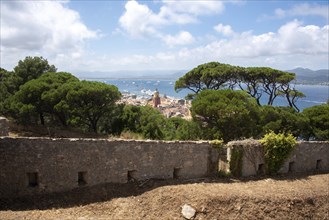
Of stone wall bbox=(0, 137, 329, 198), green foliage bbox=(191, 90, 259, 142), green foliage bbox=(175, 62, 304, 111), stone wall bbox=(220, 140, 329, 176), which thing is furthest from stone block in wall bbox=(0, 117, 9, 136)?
green foliage bbox=(175, 62, 304, 111)

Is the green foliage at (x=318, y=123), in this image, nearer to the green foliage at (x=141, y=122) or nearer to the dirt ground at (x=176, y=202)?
the green foliage at (x=141, y=122)

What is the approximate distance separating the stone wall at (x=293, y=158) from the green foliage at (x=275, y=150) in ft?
0.75

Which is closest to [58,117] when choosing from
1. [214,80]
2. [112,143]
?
[112,143]

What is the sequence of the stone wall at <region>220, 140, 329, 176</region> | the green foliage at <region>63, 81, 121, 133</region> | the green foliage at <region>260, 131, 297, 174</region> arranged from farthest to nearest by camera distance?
the green foliage at <region>63, 81, 121, 133</region>, the green foliage at <region>260, 131, 297, 174</region>, the stone wall at <region>220, 140, 329, 176</region>

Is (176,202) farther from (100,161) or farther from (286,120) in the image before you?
(286,120)

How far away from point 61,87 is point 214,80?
53.4 feet

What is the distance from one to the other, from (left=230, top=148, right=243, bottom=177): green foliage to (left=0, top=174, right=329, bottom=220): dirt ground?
2.13 feet

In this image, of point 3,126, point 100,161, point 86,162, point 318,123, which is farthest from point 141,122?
point 318,123

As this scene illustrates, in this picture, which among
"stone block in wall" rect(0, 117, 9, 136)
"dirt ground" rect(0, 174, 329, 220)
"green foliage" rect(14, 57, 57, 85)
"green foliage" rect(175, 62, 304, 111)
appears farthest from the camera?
"green foliage" rect(175, 62, 304, 111)

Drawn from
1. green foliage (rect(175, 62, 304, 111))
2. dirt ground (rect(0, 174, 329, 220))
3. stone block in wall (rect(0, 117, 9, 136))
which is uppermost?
green foliage (rect(175, 62, 304, 111))

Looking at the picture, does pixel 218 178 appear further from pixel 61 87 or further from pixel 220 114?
pixel 61 87

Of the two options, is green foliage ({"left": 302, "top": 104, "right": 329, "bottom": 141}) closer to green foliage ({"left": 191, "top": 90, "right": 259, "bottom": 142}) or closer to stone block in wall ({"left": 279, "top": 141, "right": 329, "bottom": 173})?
green foliage ({"left": 191, "top": 90, "right": 259, "bottom": 142})

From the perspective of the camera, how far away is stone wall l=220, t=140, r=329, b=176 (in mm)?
13500

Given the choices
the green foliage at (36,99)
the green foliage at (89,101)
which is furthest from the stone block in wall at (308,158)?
the green foliage at (36,99)
